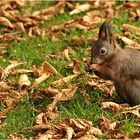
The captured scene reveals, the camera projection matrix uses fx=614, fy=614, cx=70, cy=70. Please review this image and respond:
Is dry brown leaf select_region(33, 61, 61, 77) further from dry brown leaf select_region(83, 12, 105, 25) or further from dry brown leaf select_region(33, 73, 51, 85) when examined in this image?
dry brown leaf select_region(83, 12, 105, 25)

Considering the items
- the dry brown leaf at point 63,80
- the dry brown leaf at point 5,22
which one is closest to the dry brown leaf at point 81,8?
the dry brown leaf at point 5,22

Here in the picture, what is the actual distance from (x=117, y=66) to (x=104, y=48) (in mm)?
238

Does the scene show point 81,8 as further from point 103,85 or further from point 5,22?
point 103,85

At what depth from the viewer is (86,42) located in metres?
7.95

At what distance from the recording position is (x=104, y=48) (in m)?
6.23

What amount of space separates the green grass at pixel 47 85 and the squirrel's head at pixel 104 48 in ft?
1.36

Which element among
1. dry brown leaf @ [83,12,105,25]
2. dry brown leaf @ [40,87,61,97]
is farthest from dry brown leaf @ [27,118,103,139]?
dry brown leaf @ [83,12,105,25]

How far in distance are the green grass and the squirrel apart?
Result: 0.30 metres

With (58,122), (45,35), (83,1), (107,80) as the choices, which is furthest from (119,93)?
(83,1)

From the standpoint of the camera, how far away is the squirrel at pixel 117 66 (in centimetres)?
600

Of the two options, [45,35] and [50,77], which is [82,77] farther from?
[45,35]

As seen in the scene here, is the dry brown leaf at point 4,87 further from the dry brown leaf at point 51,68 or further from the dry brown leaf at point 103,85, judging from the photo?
Answer: the dry brown leaf at point 103,85

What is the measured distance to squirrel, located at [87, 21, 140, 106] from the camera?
6.00 m

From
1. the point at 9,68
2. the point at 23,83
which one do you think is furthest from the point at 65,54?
the point at 23,83
